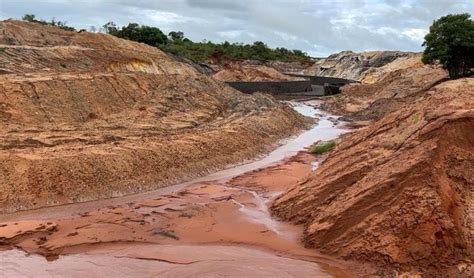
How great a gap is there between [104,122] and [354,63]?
62113 mm

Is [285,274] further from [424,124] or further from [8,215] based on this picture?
[8,215]

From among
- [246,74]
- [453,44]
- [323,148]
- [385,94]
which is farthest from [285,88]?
[323,148]

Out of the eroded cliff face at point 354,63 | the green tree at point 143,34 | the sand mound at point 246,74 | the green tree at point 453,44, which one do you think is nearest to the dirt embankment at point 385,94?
the green tree at point 453,44

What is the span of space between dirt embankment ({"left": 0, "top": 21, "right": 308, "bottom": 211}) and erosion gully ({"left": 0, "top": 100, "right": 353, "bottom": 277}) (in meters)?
1.07

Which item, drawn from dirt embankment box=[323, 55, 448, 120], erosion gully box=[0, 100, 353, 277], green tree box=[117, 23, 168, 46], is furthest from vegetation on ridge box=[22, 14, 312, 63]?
erosion gully box=[0, 100, 353, 277]

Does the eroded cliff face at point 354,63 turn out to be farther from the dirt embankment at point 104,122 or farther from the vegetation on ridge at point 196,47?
the dirt embankment at point 104,122

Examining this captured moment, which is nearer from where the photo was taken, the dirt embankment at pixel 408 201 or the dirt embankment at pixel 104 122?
the dirt embankment at pixel 408 201

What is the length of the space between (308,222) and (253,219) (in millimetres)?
1580

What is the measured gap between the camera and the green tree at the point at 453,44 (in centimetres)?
3456

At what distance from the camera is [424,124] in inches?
393

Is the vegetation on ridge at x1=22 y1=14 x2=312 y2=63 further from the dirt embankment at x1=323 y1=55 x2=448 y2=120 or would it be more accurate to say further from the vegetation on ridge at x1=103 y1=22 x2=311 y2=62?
the dirt embankment at x1=323 y1=55 x2=448 y2=120

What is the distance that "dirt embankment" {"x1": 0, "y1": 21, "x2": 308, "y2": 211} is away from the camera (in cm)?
1378

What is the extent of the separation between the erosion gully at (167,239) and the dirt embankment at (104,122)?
107cm

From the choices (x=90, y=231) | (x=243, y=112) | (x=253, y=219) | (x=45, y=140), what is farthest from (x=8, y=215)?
(x=243, y=112)
